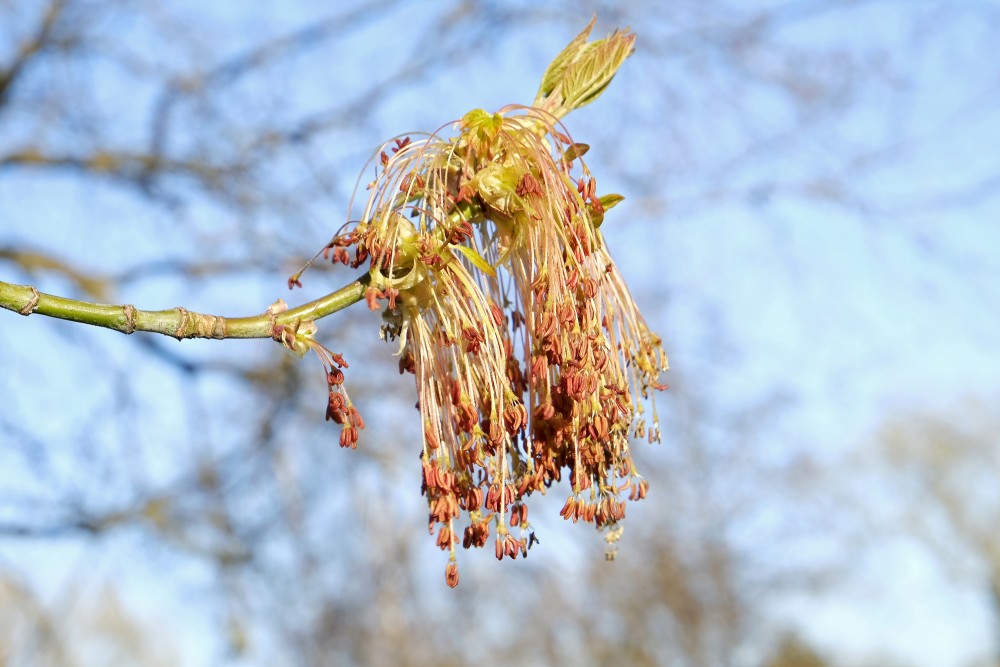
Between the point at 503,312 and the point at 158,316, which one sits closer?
the point at 158,316

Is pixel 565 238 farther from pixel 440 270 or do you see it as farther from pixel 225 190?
pixel 225 190

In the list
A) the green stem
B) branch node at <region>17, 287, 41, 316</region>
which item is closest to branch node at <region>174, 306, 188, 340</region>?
the green stem

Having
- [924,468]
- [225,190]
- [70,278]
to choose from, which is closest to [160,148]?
[225,190]

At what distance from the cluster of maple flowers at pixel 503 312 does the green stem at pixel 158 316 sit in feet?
0.65

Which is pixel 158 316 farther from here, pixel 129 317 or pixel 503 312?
pixel 503 312

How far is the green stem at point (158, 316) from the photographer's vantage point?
4.78 ft

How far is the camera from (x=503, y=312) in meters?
1.92

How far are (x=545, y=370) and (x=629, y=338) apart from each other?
292mm

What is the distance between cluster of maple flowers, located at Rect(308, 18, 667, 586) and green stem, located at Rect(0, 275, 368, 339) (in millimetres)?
199

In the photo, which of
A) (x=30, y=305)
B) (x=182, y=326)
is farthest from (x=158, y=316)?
(x=30, y=305)

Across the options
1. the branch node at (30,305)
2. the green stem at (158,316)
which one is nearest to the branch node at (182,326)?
the green stem at (158,316)

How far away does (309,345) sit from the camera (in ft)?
5.00

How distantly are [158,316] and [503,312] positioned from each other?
2.17 ft

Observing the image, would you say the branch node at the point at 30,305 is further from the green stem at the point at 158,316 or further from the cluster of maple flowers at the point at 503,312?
the cluster of maple flowers at the point at 503,312
